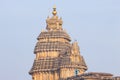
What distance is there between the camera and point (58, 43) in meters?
129

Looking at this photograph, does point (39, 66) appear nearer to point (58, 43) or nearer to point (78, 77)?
point (58, 43)

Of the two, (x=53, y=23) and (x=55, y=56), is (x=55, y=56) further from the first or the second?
(x=53, y=23)

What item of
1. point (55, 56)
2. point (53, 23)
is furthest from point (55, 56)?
point (53, 23)

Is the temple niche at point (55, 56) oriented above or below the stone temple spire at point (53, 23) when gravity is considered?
below

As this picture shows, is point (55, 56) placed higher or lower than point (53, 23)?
lower

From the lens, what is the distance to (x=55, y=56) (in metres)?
128

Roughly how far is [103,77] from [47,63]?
2821 centimetres

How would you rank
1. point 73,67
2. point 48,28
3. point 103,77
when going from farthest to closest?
1. point 48,28
2. point 73,67
3. point 103,77

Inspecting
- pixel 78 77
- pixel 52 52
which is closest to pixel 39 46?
pixel 52 52

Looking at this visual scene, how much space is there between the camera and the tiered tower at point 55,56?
123 m

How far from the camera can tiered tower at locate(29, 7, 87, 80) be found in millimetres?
123312

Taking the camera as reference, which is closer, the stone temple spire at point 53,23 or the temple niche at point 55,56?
the temple niche at point 55,56

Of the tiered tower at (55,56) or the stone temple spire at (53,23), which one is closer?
the tiered tower at (55,56)

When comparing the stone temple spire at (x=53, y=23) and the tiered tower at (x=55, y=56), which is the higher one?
the stone temple spire at (x=53, y=23)
